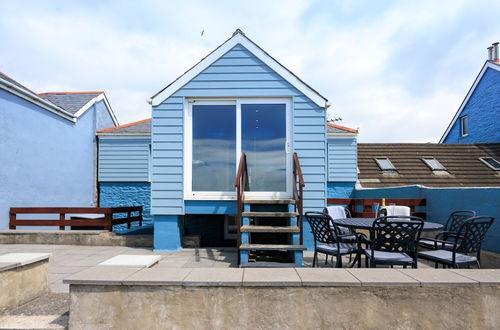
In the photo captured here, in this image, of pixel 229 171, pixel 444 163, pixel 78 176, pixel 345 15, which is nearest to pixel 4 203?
pixel 78 176

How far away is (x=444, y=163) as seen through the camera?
12352 millimetres

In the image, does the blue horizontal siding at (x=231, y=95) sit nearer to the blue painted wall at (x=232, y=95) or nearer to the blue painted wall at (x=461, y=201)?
the blue painted wall at (x=232, y=95)

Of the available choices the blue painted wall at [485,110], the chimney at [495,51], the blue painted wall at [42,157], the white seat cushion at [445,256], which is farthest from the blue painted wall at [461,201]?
the chimney at [495,51]

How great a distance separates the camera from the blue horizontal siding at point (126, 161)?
10742mm

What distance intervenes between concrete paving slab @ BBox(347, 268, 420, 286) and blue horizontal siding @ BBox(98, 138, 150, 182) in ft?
31.6

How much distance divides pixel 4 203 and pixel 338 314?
8.00m

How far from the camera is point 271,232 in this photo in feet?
16.2

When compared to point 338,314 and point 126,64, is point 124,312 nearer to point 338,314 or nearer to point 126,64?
point 338,314

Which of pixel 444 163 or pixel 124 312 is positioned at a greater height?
pixel 444 163

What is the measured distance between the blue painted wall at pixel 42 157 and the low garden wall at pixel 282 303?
21.4 ft

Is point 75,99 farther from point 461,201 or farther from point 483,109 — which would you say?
point 483,109

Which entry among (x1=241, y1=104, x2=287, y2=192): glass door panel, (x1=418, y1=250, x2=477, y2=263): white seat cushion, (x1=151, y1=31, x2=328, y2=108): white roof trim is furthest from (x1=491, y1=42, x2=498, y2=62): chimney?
(x1=418, y1=250, x2=477, y2=263): white seat cushion

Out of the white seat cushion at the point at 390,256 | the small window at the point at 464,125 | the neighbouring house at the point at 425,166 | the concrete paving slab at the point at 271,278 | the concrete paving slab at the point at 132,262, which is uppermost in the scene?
the small window at the point at 464,125

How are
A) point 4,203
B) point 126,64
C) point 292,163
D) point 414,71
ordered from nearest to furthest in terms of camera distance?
point 292,163 < point 4,203 < point 126,64 < point 414,71
